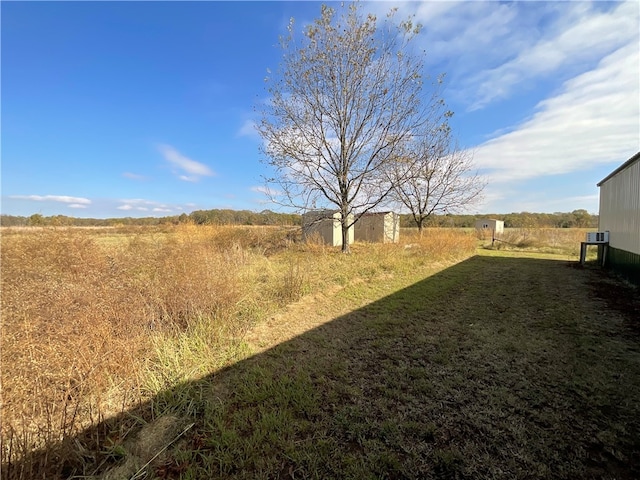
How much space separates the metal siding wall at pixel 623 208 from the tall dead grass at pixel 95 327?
8.26 m

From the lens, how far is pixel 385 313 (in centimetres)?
525

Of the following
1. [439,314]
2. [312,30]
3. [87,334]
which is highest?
[312,30]

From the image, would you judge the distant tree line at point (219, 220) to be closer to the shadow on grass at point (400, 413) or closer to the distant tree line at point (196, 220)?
the distant tree line at point (196, 220)

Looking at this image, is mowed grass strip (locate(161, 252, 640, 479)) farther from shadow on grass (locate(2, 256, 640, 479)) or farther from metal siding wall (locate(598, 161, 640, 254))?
metal siding wall (locate(598, 161, 640, 254))

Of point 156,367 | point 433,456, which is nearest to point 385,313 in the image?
point 433,456

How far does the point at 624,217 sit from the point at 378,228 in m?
12.0

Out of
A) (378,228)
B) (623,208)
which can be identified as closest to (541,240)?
(378,228)

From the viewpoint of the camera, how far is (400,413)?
2.43 meters

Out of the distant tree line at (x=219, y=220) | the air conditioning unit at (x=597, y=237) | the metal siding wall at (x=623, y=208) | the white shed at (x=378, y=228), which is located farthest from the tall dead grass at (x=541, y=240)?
the metal siding wall at (x=623, y=208)

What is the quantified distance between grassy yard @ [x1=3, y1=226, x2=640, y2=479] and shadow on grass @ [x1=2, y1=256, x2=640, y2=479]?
12mm

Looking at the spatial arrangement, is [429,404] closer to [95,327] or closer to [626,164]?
[95,327]

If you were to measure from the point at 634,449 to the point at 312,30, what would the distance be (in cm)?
1294

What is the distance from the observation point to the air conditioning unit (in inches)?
387

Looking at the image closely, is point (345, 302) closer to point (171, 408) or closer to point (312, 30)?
point (171, 408)
